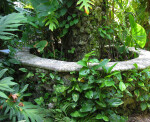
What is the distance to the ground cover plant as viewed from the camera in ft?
6.79

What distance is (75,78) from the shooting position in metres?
2.17

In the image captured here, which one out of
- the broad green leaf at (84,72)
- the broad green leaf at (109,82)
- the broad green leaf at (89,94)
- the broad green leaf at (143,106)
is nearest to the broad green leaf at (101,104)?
the broad green leaf at (89,94)

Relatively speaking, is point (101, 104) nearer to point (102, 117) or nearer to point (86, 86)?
point (102, 117)

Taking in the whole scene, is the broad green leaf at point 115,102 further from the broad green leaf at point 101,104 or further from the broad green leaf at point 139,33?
the broad green leaf at point 139,33

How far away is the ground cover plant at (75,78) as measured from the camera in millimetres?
2068

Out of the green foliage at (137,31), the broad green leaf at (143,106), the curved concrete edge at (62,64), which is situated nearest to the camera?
the curved concrete edge at (62,64)

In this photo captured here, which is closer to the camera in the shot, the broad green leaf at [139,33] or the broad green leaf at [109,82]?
the broad green leaf at [109,82]

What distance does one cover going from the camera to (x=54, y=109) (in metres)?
2.18

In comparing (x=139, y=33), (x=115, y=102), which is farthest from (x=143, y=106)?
(x=139, y=33)

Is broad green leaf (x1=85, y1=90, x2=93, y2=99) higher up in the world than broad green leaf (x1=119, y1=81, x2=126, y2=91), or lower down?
lower down

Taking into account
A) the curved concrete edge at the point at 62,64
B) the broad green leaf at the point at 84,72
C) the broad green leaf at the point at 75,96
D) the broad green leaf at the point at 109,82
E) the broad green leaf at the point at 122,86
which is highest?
the curved concrete edge at the point at 62,64

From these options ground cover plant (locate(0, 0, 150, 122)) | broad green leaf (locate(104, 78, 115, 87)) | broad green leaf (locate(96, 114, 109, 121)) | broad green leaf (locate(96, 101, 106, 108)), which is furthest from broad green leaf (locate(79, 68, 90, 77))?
broad green leaf (locate(96, 114, 109, 121))

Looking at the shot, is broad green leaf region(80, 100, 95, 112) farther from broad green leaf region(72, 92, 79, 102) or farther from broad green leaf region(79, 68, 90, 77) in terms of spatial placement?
broad green leaf region(79, 68, 90, 77)

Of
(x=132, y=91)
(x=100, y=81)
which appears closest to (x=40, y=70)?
(x=100, y=81)
